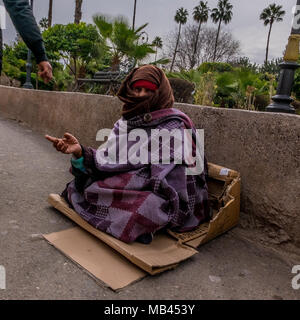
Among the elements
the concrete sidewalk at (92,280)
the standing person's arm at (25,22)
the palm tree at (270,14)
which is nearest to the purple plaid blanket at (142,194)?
the concrete sidewalk at (92,280)

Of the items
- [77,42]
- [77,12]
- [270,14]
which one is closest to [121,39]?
[77,42]

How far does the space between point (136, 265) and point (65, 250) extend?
42 centimetres

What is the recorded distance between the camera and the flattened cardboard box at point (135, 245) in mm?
1585

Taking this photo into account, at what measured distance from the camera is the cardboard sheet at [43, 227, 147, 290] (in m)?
1.53

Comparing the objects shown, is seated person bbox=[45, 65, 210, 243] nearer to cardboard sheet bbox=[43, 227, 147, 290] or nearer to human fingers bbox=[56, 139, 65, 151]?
human fingers bbox=[56, 139, 65, 151]

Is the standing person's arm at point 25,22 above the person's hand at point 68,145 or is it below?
above

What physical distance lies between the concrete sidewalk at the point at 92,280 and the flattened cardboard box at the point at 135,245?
0.17 feet

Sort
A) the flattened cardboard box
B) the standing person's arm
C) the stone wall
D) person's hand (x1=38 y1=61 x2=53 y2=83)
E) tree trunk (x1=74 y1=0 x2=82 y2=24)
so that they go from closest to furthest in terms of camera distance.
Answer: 1. the flattened cardboard box
2. the standing person's arm
3. the stone wall
4. person's hand (x1=38 y1=61 x2=53 y2=83)
5. tree trunk (x1=74 y1=0 x2=82 y2=24)

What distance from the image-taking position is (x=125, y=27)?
7082mm

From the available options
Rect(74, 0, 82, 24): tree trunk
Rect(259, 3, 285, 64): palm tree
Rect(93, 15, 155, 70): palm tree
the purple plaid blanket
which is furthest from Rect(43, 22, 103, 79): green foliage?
Rect(259, 3, 285, 64): palm tree

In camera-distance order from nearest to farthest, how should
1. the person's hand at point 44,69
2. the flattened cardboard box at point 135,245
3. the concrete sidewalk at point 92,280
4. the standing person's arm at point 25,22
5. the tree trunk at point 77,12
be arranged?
the concrete sidewalk at point 92,280, the flattened cardboard box at point 135,245, the standing person's arm at point 25,22, the person's hand at point 44,69, the tree trunk at point 77,12

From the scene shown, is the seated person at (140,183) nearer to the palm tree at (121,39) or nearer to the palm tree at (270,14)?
the palm tree at (121,39)

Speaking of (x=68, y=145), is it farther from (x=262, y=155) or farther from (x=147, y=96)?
(x=262, y=155)
